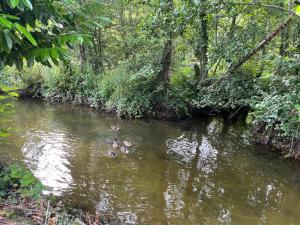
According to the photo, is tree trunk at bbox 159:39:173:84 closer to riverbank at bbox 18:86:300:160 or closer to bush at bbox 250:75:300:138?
riverbank at bbox 18:86:300:160

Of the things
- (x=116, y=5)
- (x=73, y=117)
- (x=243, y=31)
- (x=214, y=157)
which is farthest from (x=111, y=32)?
(x=214, y=157)

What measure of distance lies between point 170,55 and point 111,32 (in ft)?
13.4

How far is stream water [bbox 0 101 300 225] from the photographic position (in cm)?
455

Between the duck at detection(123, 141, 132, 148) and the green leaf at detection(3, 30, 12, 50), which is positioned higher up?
the green leaf at detection(3, 30, 12, 50)

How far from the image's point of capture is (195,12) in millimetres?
6062

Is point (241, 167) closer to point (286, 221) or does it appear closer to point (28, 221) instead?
point (286, 221)

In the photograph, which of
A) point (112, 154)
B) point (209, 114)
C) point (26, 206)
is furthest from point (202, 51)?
point (26, 206)

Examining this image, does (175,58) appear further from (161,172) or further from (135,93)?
(161,172)

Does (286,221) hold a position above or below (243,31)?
below

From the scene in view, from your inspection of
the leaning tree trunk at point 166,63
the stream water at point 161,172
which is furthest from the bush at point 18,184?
the leaning tree trunk at point 166,63

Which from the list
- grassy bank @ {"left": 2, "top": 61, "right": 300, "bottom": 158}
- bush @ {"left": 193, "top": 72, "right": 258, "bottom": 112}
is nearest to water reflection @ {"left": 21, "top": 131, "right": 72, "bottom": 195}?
grassy bank @ {"left": 2, "top": 61, "right": 300, "bottom": 158}

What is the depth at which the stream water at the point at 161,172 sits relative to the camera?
4.55 meters

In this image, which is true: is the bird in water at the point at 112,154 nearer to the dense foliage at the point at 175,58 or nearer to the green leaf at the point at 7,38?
the dense foliage at the point at 175,58

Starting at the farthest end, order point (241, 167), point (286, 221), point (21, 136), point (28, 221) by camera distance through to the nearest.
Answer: point (21, 136) < point (241, 167) < point (286, 221) < point (28, 221)
